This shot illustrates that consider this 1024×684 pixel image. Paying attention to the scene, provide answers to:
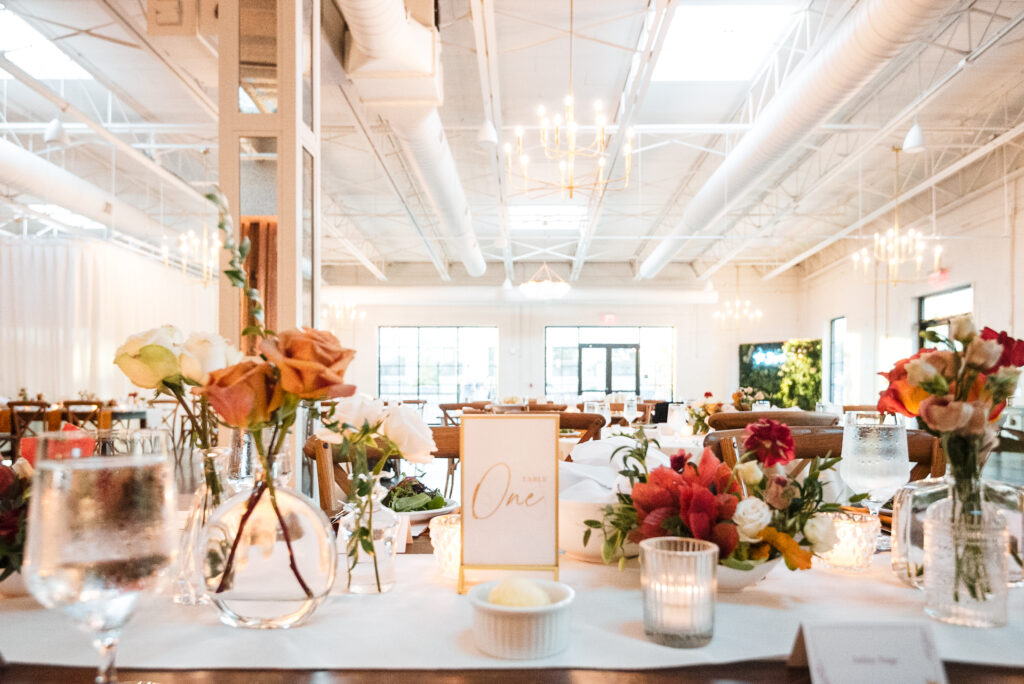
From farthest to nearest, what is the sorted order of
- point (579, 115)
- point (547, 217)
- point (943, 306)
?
point (547, 217) < point (943, 306) < point (579, 115)

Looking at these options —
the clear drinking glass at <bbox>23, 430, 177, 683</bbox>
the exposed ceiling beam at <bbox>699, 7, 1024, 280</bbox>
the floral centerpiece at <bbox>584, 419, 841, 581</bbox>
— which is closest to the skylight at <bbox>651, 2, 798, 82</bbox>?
the exposed ceiling beam at <bbox>699, 7, 1024, 280</bbox>

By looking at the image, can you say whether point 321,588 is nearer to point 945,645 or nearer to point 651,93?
point 945,645

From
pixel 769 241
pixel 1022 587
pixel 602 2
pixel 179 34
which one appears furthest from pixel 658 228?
pixel 1022 587

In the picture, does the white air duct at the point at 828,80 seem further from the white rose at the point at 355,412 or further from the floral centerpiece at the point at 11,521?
the floral centerpiece at the point at 11,521

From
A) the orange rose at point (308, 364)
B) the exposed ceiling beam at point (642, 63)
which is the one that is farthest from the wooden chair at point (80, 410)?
the orange rose at point (308, 364)

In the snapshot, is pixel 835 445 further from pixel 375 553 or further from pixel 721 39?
pixel 721 39

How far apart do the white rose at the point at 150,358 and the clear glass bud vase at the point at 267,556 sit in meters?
0.20

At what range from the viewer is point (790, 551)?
103 cm

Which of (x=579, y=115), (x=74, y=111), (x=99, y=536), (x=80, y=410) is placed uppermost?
(x=579, y=115)

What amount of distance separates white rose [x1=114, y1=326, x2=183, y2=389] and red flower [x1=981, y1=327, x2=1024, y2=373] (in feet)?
3.55

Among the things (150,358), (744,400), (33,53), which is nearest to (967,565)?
(150,358)

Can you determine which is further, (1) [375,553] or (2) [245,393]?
(1) [375,553]

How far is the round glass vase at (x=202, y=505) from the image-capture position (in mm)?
1058

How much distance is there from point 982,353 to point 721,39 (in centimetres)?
661
